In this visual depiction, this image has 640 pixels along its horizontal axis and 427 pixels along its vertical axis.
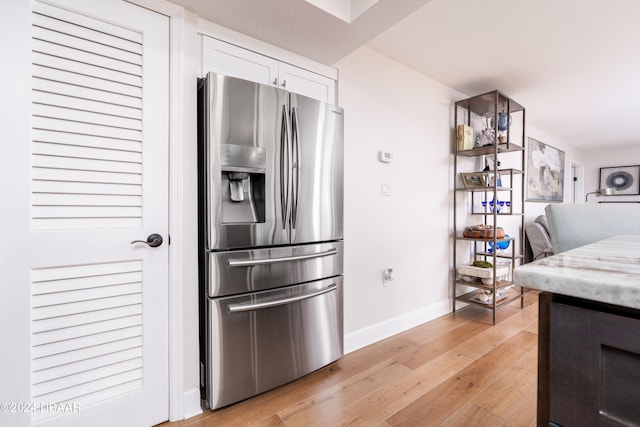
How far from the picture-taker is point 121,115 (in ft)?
4.42

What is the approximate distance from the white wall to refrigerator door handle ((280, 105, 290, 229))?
2.02ft

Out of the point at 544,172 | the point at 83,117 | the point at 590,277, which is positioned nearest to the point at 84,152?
the point at 83,117

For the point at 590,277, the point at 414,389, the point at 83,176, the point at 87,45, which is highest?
the point at 87,45

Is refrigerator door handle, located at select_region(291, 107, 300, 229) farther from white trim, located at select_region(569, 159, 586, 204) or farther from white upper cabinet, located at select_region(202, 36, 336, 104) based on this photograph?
white trim, located at select_region(569, 159, 586, 204)

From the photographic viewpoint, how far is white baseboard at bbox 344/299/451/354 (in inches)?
87.0

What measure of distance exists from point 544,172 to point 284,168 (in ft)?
16.2

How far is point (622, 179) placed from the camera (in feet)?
19.3

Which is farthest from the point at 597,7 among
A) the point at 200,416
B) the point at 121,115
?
the point at 200,416

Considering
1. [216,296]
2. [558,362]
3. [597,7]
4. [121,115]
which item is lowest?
[216,296]

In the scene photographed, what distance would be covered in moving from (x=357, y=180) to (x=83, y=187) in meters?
1.66

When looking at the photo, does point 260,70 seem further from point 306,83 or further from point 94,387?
point 94,387

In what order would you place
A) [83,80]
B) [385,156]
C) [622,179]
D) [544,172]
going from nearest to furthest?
[83,80] < [385,156] < [544,172] < [622,179]

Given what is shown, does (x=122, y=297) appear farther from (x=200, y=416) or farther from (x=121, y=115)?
(x=121, y=115)

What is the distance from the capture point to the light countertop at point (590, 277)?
0.40 meters
